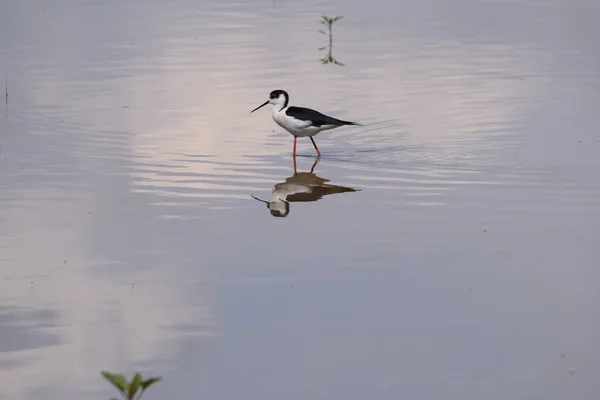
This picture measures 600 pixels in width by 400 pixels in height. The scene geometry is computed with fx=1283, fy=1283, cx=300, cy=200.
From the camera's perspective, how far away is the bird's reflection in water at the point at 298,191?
1169cm

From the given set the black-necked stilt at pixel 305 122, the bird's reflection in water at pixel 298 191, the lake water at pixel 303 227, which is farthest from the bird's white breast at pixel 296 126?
the bird's reflection in water at pixel 298 191

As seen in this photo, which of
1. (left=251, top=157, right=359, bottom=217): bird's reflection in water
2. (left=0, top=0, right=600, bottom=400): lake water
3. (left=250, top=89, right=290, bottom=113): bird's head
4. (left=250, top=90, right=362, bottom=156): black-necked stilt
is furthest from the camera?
(left=250, top=89, right=290, bottom=113): bird's head

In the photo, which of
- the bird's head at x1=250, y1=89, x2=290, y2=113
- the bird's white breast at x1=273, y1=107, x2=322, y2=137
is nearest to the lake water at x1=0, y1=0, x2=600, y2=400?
the bird's white breast at x1=273, y1=107, x2=322, y2=137

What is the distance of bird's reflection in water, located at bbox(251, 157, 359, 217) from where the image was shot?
1169 centimetres

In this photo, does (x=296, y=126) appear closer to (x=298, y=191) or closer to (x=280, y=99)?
(x=280, y=99)

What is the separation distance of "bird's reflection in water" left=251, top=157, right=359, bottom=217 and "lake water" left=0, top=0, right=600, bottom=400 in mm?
69

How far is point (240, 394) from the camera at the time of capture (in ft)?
22.8

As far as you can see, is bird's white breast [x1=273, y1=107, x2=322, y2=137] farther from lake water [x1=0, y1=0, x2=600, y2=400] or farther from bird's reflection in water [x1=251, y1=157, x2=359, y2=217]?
bird's reflection in water [x1=251, y1=157, x2=359, y2=217]

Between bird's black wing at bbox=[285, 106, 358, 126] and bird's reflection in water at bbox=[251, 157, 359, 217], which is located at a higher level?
bird's black wing at bbox=[285, 106, 358, 126]

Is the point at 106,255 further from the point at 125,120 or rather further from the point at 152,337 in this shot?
the point at 125,120

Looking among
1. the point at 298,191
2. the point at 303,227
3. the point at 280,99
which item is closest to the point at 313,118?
the point at 280,99

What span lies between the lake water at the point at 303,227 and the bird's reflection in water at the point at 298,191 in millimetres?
69

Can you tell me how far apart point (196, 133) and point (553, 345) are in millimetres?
8434

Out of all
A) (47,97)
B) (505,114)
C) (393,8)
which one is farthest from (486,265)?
(393,8)
